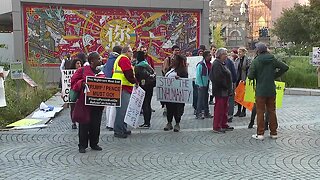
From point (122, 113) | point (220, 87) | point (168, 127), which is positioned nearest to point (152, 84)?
point (168, 127)

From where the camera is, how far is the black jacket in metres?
9.12

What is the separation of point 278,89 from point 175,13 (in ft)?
45.9

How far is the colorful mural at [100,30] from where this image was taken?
20766mm

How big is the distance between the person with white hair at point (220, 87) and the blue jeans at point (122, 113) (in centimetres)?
181

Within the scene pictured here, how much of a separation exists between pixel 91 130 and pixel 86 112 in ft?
1.26

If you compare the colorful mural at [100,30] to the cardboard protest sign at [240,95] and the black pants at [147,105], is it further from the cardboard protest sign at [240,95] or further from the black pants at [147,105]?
the black pants at [147,105]

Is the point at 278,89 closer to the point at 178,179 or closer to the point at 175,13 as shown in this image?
the point at 178,179

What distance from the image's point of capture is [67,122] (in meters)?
10.9

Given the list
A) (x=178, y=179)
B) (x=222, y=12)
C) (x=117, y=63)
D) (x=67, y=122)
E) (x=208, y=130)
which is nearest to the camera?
(x=178, y=179)

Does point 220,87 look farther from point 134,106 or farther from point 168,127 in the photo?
point 134,106

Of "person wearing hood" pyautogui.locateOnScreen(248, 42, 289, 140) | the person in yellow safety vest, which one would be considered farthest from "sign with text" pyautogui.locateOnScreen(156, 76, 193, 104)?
"person wearing hood" pyautogui.locateOnScreen(248, 42, 289, 140)

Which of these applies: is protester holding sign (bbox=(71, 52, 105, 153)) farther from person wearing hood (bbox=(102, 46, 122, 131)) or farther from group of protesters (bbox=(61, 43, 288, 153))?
person wearing hood (bbox=(102, 46, 122, 131))

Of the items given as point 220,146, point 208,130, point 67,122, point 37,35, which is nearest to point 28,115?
point 67,122

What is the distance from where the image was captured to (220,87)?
9156mm
